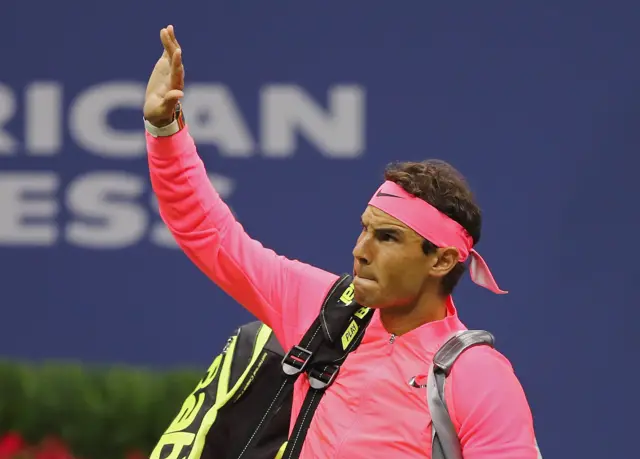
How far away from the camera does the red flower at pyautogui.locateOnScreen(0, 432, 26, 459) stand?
479cm

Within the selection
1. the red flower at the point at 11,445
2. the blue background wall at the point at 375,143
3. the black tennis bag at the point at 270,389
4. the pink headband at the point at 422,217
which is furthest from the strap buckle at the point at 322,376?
the blue background wall at the point at 375,143

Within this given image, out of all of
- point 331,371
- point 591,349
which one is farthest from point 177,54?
point 591,349

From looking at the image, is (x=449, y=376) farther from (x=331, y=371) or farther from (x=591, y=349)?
(x=591, y=349)

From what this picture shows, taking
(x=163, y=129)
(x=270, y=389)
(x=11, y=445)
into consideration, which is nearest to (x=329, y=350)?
(x=270, y=389)

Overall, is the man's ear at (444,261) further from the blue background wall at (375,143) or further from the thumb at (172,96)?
the blue background wall at (375,143)

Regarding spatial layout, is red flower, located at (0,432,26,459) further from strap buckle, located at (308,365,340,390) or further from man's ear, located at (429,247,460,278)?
man's ear, located at (429,247,460,278)

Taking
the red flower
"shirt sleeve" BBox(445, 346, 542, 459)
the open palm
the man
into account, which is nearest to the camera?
"shirt sleeve" BBox(445, 346, 542, 459)

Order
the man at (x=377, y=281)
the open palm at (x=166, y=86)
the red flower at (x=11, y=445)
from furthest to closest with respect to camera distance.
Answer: the red flower at (x=11, y=445) → the open palm at (x=166, y=86) → the man at (x=377, y=281)

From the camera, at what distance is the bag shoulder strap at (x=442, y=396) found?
8.80 ft

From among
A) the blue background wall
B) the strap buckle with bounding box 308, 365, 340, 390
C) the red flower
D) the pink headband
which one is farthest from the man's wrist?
the blue background wall

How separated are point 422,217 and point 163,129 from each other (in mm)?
566

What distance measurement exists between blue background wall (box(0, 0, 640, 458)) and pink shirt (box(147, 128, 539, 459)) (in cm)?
281

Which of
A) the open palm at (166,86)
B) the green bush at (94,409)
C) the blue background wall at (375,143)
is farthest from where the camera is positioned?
the blue background wall at (375,143)

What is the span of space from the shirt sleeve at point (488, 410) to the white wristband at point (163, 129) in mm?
759
